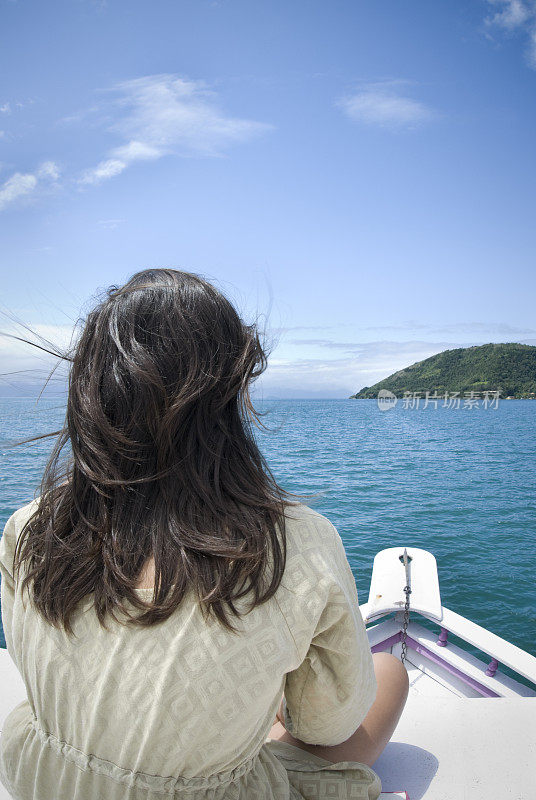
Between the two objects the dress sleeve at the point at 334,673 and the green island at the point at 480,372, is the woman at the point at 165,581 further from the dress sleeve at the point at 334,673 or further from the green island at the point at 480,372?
the green island at the point at 480,372

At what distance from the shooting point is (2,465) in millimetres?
15719

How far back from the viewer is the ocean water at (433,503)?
19.5 feet

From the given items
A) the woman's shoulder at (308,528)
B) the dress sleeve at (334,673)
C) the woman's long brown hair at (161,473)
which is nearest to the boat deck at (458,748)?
the dress sleeve at (334,673)

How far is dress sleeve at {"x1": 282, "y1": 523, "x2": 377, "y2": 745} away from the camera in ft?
3.18

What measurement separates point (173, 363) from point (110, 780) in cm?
76

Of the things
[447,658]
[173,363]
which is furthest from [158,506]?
[447,658]

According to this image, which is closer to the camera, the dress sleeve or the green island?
the dress sleeve

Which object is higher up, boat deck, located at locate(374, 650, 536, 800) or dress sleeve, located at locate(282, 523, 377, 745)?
dress sleeve, located at locate(282, 523, 377, 745)

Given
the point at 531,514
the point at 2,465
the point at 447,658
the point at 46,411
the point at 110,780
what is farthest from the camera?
the point at 2,465

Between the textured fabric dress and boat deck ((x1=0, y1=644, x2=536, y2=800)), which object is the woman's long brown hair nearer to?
the textured fabric dress

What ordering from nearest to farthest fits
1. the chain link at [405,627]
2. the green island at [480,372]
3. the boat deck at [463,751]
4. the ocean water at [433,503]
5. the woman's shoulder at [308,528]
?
1. the woman's shoulder at [308,528]
2. the boat deck at [463,751]
3. the chain link at [405,627]
4. the ocean water at [433,503]
5. the green island at [480,372]

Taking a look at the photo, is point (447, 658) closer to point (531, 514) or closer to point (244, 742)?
point (244, 742)

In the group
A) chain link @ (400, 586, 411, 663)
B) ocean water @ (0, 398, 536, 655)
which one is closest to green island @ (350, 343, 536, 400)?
ocean water @ (0, 398, 536, 655)

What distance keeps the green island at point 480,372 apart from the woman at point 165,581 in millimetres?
102767
